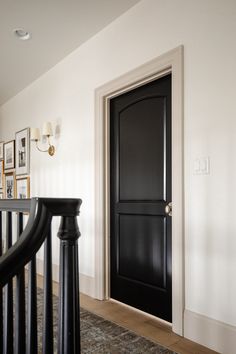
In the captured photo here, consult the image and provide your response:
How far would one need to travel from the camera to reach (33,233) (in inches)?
30.0

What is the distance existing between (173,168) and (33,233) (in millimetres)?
1629

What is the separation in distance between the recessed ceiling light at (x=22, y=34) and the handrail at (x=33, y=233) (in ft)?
9.20

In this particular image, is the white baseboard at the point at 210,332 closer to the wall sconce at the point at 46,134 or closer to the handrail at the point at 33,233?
the handrail at the point at 33,233

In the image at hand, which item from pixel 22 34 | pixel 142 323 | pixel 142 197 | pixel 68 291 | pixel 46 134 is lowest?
pixel 142 323

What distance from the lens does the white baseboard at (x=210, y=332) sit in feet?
6.17

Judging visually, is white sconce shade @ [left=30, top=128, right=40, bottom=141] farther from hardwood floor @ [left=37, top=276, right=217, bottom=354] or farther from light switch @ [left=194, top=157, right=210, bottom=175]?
light switch @ [left=194, top=157, right=210, bottom=175]

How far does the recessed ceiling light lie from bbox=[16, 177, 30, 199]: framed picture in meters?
2.03

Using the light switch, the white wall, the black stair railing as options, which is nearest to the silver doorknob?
the white wall

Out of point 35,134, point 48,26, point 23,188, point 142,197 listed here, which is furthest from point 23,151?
point 142,197

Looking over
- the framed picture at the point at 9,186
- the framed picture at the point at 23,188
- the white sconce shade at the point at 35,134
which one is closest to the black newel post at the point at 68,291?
the white sconce shade at the point at 35,134

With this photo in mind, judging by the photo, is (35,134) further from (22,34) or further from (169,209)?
(169,209)

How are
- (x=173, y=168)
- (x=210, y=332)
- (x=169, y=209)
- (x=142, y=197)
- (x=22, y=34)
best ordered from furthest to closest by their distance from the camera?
(x=22, y=34) < (x=142, y=197) < (x=169, y=209) < (x=173, y=168) < (x=210, y=332)

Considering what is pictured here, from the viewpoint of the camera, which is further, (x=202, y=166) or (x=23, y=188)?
(x=23, y=188)

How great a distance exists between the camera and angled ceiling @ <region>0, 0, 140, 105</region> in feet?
8.75
